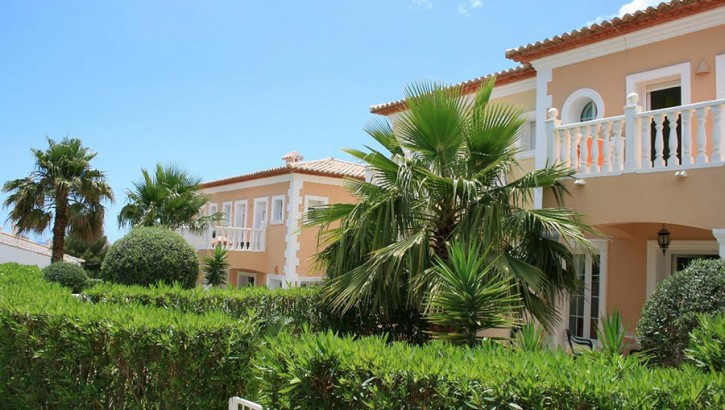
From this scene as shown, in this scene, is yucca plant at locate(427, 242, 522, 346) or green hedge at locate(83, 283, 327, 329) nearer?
yucca plant at locate(427, 242, 522, 346)

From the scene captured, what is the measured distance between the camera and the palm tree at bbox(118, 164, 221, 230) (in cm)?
2186

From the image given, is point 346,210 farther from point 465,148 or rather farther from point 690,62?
point 690,62

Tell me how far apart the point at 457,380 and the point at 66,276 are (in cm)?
1712

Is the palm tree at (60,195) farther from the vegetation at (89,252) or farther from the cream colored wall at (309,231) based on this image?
the vegetation at (89,252)

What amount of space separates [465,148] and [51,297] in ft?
18.3

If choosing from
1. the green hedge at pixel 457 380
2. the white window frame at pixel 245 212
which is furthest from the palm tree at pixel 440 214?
the white window frame at pixel 245 212

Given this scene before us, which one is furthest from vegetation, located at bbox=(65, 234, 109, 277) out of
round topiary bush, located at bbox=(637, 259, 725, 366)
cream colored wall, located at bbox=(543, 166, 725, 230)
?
round topiary bush, located at bbox=(637, 259, 725, 366)

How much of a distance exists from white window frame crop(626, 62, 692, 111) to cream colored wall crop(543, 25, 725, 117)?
2.6 inches

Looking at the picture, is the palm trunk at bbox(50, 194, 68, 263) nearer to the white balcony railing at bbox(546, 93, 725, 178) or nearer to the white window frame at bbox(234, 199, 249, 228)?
the white window frame at bbox(234, 199, 249, 228)

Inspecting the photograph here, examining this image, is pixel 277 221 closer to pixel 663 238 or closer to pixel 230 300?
pixel 230 300

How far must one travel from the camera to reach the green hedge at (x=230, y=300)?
9.12 m

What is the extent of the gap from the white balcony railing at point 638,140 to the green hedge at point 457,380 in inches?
206

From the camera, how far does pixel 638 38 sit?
10305mm

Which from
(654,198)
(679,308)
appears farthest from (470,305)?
(654,198)
